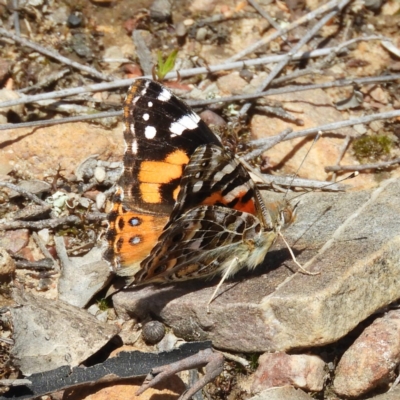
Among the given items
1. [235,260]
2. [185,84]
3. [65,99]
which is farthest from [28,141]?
[235,260]

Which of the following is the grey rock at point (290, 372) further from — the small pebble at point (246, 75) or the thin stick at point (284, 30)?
the thin stick at point (284, 30)

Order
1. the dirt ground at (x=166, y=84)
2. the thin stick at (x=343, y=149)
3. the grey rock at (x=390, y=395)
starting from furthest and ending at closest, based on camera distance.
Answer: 1. the thin stick at (x=343, y=149)
2. the dirt ground at (x=166, y=84)
3. the grey rock at (x=390, y=395)

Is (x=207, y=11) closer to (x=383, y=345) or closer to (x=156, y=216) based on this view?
(x=156, y=216)

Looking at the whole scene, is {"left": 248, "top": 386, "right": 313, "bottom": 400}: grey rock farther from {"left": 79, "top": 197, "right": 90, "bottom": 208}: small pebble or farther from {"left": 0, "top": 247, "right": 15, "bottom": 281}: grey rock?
{"left": 79, "top": 197, "right": 90, "bottom": 208}: small pebble

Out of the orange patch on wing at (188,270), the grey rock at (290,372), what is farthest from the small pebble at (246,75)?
the grey rock at (290,372)

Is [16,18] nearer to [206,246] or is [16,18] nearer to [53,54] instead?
[53,54]

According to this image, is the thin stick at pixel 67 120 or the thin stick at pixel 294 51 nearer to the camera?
the thin stick at pixel 67 120

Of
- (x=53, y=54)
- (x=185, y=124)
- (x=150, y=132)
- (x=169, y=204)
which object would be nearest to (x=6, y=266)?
(x=169, y=204)
